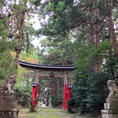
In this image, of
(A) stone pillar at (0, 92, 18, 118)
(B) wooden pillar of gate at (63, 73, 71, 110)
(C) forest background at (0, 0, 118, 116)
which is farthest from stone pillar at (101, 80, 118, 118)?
(B) wooden pillar of gate at (63, 73, 71, 110)

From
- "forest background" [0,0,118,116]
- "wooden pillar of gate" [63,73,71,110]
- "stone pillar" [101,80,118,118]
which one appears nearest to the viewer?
"stone pillar" [101,80,118,118]

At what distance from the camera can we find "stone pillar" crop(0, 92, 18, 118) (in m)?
7.78

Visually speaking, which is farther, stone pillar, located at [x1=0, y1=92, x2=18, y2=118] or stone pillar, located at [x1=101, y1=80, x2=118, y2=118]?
stone pillar, located at [x1=0, y1=92, x2=18, y2=118]

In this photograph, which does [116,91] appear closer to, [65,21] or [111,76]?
[111,76]

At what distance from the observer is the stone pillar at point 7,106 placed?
778 cm

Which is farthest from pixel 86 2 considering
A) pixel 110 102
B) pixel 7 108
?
pixel 7 108

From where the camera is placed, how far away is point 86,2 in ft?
35.4

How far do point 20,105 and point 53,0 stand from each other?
33.0 ft

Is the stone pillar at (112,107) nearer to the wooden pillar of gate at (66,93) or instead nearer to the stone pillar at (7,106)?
the stone pillar at (7,106)

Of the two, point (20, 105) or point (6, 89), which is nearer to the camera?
point (6, 89)

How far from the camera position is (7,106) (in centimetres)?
790

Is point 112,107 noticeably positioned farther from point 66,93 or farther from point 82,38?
point 66,93

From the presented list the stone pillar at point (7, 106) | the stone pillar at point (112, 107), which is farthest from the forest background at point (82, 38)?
Result: the stone pillar at point (112, 107)

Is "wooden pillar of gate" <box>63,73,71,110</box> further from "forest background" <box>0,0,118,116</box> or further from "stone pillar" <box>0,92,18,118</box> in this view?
"stone pillar" <box>0,92,18,118</box>
